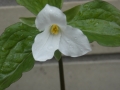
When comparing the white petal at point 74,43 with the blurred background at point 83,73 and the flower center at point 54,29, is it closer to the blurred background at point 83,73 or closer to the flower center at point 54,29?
the flower center at point 54,29

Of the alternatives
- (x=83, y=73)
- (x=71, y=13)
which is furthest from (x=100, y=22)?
(x=83, y=73)

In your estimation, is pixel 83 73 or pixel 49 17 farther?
pixel 83 73

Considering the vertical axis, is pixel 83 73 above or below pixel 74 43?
below

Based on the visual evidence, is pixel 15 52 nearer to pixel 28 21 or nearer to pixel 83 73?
pixel 28 21

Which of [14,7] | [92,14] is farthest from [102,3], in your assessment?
[14,7]

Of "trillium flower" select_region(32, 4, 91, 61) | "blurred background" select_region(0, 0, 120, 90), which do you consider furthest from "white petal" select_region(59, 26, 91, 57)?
"blurred background" select_region(0, 0, 120, 90)

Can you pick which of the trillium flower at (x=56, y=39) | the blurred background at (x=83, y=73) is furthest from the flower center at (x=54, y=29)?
the blurred background at (x=83, y=73)

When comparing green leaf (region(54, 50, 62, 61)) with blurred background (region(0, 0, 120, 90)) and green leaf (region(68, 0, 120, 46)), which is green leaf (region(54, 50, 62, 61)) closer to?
green leaf (region(68, 0, 120, 46))

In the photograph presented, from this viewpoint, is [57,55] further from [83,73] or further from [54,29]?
[83,73]
